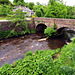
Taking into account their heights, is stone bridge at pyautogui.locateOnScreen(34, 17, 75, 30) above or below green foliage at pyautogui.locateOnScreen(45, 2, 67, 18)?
below

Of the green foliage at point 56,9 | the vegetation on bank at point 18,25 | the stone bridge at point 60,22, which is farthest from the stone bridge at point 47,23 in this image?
the green foliage at point 56,9

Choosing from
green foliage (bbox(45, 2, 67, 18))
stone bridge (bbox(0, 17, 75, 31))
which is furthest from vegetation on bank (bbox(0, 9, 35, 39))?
green foliage (bbox(45, 2, 67, 18))

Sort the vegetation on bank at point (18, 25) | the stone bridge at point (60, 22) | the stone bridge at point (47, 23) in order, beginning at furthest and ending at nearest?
the vegetation on bank at point (18, 25), the stone bridge at point (47, 23), the stone bridge at point (60, 22)

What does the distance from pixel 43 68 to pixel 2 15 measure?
3013cm

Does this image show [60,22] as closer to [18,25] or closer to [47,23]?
[47,23]

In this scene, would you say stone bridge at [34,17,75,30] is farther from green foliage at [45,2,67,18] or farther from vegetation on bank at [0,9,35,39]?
vegetation on bank at [0,9,35,39]

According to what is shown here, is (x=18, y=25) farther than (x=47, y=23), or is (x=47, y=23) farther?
(x=18, y=25)

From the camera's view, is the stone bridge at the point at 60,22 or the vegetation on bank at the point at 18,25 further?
the vegetation on bank at the point at 18,25

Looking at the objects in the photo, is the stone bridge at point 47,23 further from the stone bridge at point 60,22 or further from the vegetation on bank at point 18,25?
the vegetation on bank at point 18,25

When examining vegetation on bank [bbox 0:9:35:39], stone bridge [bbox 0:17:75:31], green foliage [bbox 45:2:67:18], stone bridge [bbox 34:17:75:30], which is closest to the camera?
stone bridge [bbox 34:17:75:30]

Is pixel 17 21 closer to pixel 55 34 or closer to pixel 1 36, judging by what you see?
pixel 1 36

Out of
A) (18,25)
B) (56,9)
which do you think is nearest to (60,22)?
(56,9)

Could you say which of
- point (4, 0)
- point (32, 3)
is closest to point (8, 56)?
point (4, 0)

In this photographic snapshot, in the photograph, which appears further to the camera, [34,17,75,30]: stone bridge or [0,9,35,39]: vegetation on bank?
[0,9,35,39]: vegetation on bank
